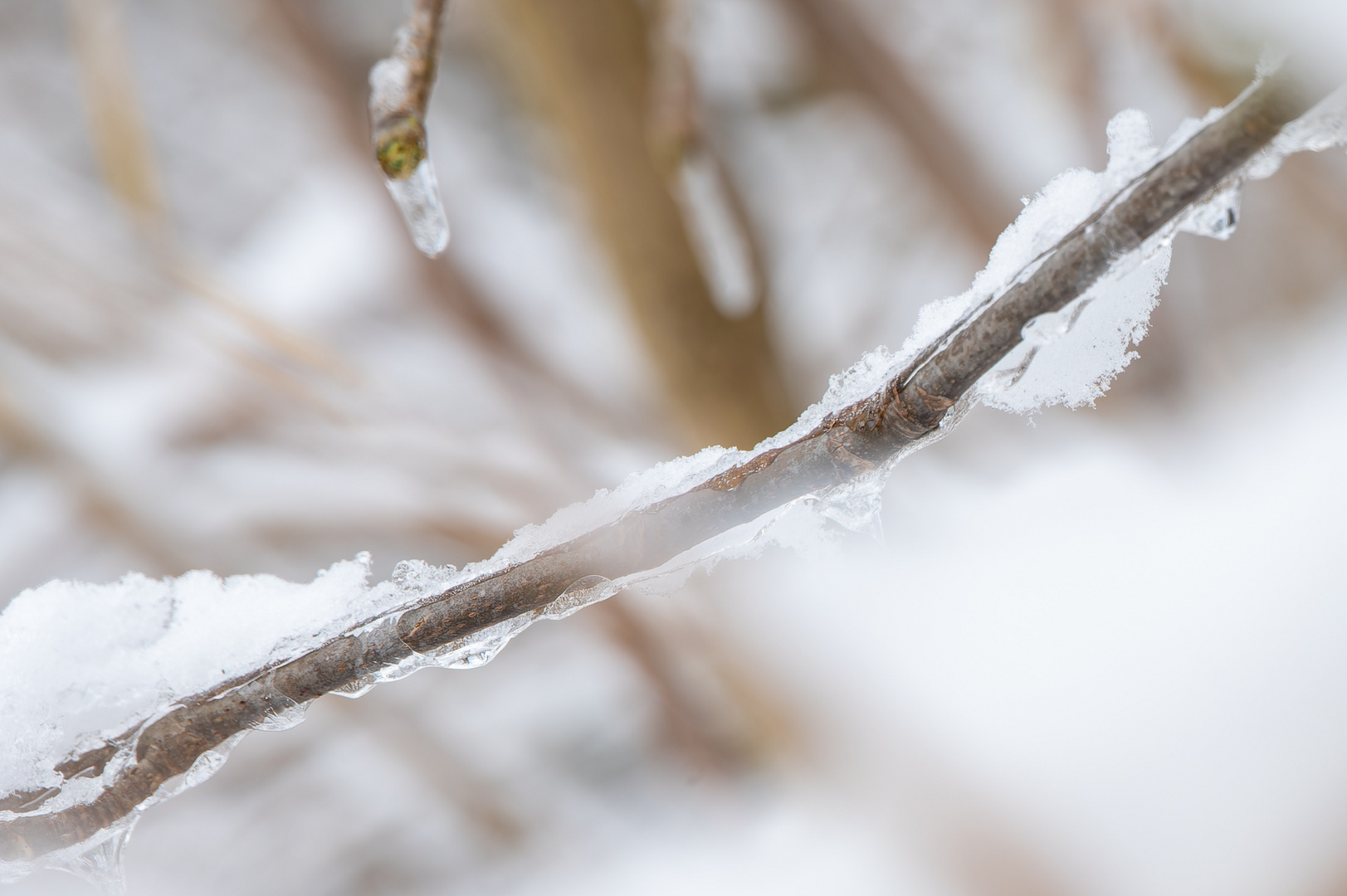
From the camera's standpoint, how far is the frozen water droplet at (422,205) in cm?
10

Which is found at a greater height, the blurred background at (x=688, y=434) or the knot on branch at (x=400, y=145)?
the blurred background at (x=688, y=434)

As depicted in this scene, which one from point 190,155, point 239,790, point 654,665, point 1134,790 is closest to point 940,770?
point 1134,790

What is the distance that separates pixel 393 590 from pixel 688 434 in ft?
1.68

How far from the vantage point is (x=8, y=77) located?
778 mm

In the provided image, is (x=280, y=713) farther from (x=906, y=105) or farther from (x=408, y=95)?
(x=906, y=105)

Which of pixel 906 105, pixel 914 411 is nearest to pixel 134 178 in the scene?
pixel 906 105

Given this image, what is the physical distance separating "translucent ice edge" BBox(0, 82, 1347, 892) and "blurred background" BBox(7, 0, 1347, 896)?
24 cm

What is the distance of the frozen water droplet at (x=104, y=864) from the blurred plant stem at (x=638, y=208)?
1.46 ft

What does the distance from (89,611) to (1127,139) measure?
5.5 inches

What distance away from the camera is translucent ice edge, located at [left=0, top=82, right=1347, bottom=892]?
0.27 feet

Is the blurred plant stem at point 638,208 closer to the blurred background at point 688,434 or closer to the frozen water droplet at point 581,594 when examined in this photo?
the blurred background at point 688,434

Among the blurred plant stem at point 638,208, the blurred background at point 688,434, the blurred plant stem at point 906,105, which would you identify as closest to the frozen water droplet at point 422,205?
the blurred background at point 688,434

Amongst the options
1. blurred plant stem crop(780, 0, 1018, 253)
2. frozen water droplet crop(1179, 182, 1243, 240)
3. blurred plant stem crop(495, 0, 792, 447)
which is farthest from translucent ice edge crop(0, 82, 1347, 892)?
blurred plant stem crop(780, 0, 1018, 253)

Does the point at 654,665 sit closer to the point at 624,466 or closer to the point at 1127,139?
the point at 624,466
